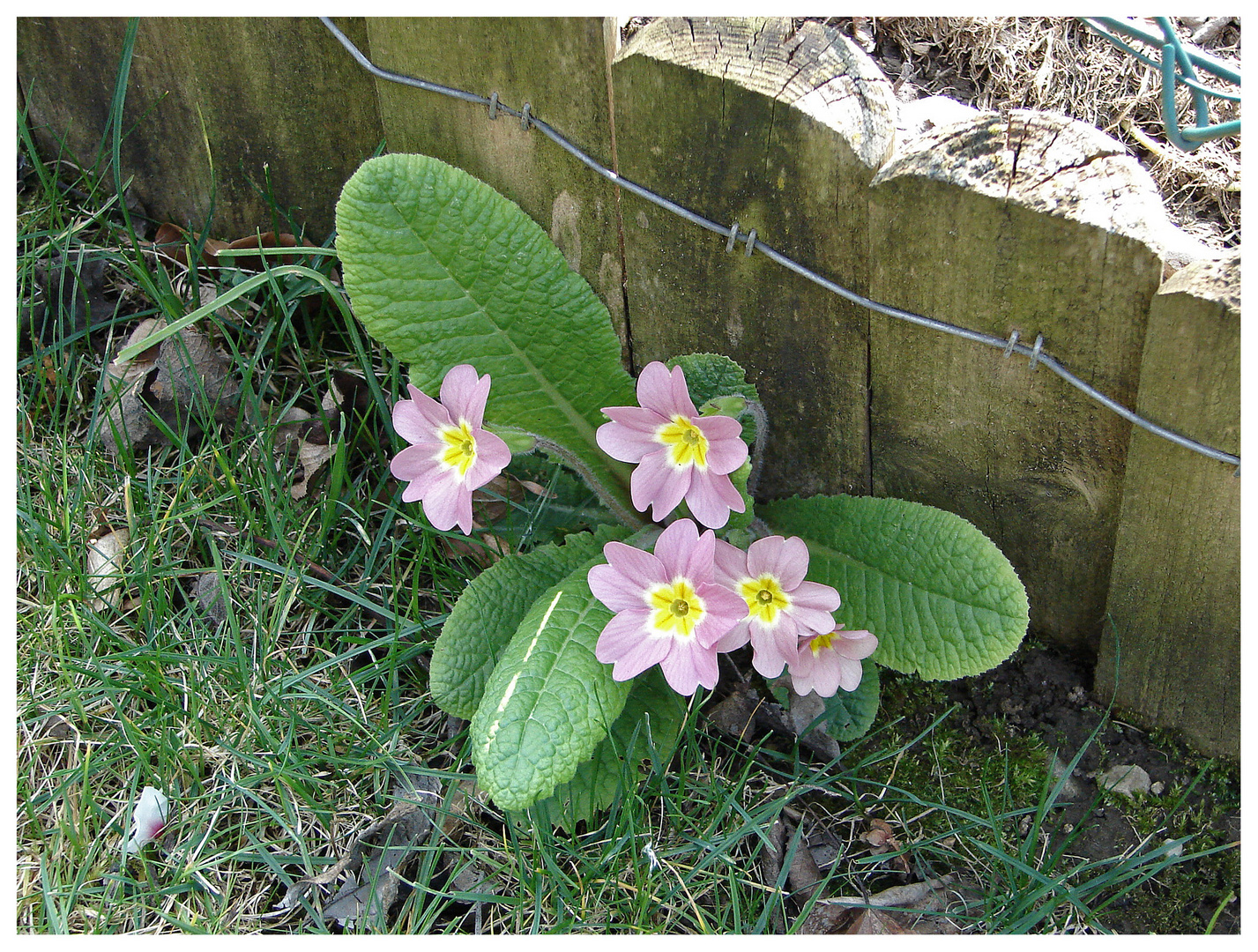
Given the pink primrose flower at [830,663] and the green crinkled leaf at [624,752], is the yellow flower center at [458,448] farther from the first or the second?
the pink primrose flower at [830,663]

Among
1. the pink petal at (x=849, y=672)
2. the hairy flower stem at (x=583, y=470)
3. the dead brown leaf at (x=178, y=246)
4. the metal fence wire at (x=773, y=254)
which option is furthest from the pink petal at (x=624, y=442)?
the dead brown leaf at (x=178, y=246)

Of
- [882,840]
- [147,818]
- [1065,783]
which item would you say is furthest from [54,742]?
[1065,783]

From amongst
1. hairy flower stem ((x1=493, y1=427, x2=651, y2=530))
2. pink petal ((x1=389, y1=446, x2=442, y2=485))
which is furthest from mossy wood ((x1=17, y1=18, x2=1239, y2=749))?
pink petal ((x1=389, y1=446, x2=442, y2=485))

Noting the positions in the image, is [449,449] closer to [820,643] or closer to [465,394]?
[465,394]

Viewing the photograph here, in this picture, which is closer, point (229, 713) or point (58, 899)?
point (58, 899)

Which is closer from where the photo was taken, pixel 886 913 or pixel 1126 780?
pixel 886 913

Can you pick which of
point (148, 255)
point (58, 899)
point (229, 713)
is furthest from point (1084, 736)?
point (148, 255)

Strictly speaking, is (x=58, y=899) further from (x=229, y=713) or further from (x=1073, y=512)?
(x=1073, y=512)
